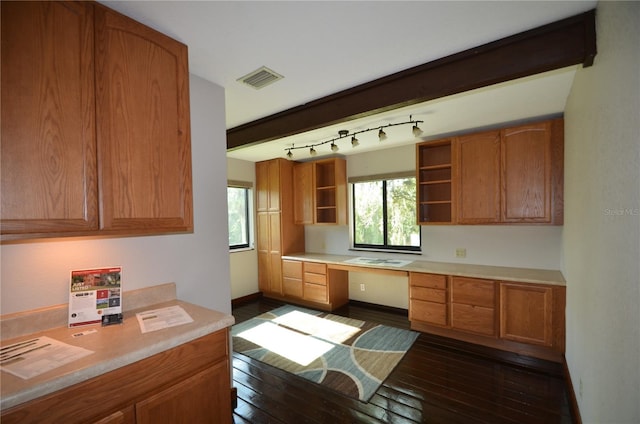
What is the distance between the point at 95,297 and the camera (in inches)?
57.3

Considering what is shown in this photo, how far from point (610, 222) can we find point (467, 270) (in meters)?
2.07

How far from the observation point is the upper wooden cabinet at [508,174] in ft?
9.08

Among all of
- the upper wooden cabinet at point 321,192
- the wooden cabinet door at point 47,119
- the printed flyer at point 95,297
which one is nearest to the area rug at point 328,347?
the upper wooden cabinet at point 321,192

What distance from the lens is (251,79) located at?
6.48 ft

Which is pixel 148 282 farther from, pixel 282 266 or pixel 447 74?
pixel 282 266

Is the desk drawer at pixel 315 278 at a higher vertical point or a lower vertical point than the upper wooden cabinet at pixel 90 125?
lower

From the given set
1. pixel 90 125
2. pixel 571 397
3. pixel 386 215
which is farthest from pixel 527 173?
pixel 90 125

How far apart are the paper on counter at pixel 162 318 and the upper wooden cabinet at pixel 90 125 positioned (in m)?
0.48

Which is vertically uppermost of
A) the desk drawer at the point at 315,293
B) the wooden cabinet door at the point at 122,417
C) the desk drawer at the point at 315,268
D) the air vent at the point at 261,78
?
the air vent at the point at 261,78

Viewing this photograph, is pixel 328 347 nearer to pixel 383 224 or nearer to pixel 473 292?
pixel 473 292

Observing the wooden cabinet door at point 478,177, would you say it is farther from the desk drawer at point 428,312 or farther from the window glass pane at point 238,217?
the window glass pane at point 238,217

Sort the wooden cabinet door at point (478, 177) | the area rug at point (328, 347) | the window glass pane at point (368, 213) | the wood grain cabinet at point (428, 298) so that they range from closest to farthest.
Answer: the area rug at point (328, 347) < the wooden cabinet door at point (478, 177) < the wood grain cabinet at point (428, 298) < the window glass pane at point (368, 213)

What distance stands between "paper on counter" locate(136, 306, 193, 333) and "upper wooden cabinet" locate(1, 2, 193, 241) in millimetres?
482

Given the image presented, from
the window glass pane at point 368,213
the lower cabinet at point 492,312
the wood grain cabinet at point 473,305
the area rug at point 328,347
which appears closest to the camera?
the area rug at point 328,347
